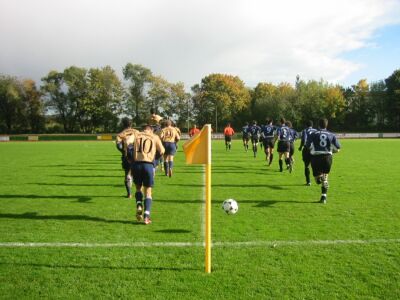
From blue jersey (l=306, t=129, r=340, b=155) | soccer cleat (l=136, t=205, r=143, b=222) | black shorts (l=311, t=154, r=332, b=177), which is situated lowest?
soccer cleat (l=136, t=205, r=143, b=222)

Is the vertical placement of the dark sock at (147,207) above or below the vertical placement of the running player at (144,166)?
below

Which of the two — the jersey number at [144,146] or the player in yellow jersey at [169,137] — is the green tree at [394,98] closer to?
the player in yellow jersey at [169,137]

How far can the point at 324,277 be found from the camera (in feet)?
16.0

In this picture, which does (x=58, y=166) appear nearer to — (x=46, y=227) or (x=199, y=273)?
(x=46, y=227)

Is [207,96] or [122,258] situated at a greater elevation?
[207,96]

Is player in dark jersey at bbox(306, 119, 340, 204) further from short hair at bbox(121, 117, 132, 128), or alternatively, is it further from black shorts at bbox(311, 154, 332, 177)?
short hair at bbox(121, 117, 132, 128)

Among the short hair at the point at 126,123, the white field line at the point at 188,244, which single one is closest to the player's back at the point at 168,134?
the short hair at the point at 126,123

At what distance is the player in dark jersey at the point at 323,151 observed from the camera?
376 inches

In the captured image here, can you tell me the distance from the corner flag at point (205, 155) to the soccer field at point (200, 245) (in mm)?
371

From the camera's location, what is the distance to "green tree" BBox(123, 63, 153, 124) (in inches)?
3189

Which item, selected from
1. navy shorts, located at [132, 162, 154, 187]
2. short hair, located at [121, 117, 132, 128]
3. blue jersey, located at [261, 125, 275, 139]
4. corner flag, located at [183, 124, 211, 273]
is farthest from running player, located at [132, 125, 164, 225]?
blue jersey, located at [261, 125, 275, 139]

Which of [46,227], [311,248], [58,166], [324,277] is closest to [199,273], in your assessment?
[324,277]

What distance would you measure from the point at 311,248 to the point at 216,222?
2.15 metres

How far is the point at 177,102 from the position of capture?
3231 inches
